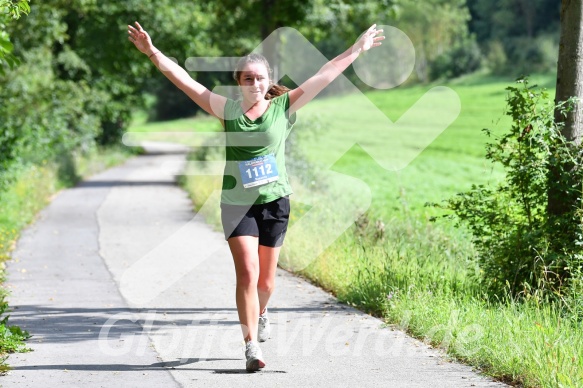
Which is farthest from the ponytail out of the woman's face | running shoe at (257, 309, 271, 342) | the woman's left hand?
running shoe at (257, 309, 271, 342)

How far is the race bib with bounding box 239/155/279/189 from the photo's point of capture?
21.0 ft

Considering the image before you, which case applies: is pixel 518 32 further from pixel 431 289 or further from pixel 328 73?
pixel 328 73

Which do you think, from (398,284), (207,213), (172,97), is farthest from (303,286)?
(172,97)

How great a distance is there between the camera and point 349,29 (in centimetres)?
2666

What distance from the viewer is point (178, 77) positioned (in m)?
6.40

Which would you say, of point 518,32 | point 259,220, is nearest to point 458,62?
point 518,32

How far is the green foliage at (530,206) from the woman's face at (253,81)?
7.54 ft

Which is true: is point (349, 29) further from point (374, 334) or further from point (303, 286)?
point (374, 334)

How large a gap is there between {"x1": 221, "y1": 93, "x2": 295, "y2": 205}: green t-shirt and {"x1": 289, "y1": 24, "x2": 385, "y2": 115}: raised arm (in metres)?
0.23

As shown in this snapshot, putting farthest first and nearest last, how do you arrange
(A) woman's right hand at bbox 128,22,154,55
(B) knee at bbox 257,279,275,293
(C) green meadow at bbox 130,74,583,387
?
1. (B) knee at bbox 257,279,275,293
2. (A) woman's right hand at bbox 128,22,154,55
3. (C) green meadow at bbox 130,74,583,387

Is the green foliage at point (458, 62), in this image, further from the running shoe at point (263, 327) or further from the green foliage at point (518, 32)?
the running shoe at point (263, 327)

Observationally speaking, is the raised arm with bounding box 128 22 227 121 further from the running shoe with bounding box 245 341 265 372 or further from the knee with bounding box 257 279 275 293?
the running shoe with bounding box 245 341 265 372

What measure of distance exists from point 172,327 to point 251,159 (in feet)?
7.21

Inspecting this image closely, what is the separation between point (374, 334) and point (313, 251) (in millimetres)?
3625
